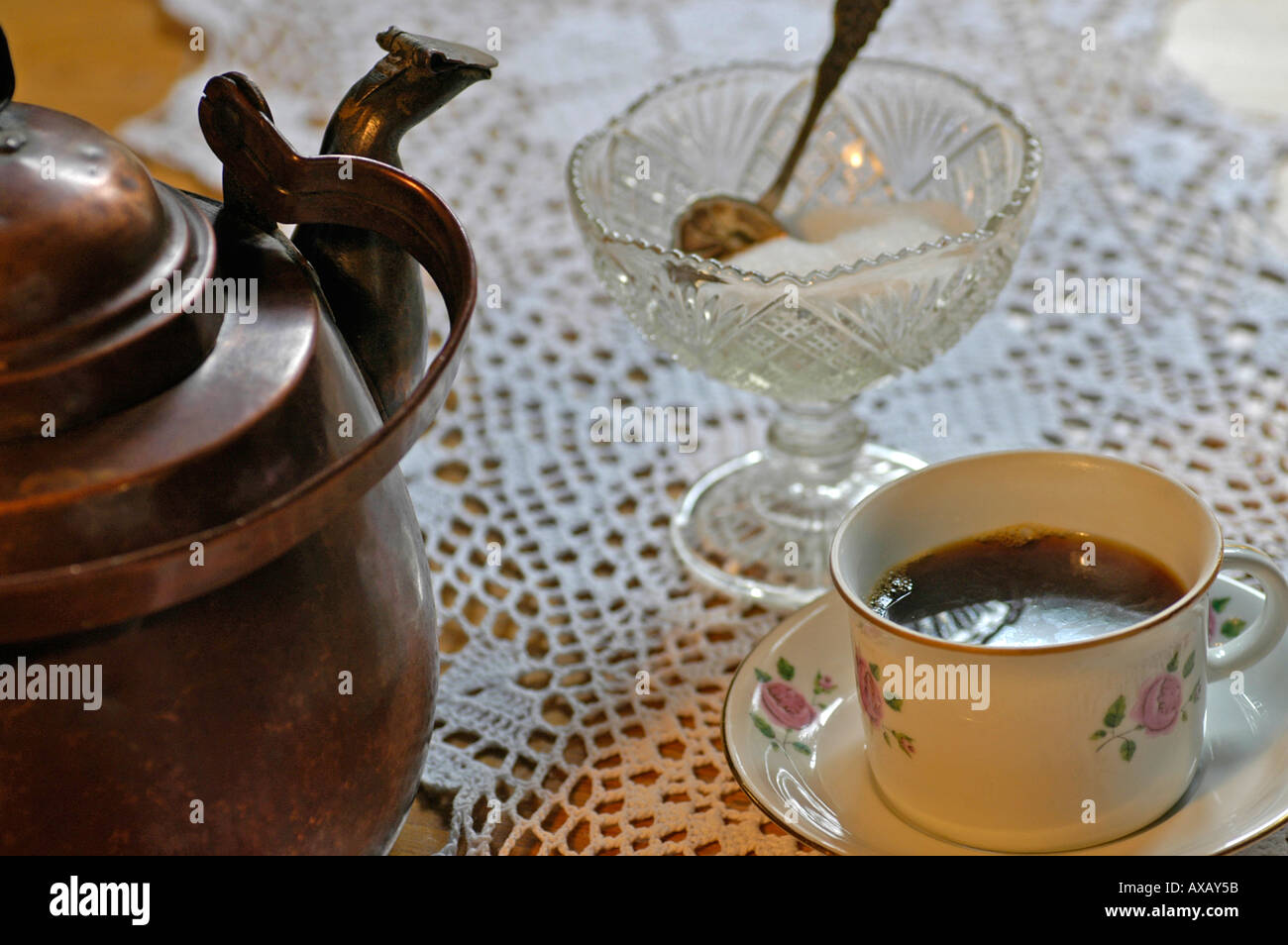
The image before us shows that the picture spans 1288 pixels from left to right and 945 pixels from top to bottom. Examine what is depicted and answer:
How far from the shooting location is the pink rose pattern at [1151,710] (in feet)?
1.35

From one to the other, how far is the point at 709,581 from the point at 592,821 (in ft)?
0.51

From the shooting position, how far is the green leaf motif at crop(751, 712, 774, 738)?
485 mm

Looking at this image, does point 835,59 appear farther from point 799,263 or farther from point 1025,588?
point 1025,588

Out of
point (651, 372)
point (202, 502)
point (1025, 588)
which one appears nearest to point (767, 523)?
point (651, 372)

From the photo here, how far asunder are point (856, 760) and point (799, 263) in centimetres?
24

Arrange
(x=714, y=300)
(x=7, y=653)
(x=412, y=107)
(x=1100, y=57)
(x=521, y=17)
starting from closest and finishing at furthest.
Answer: (x=7, y=653) → (x=412, y=107) → (x=714, y=300) → (x=1100, y=57) → (x=521, y=17)

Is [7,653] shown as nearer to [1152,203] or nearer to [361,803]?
[361,803]

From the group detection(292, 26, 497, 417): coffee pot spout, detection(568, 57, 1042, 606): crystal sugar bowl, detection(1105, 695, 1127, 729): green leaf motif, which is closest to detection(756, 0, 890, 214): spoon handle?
detection(568, 57, 1042, 606): crystal sugar bowl

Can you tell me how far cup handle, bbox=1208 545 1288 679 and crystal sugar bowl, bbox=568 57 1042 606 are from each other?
0.17m

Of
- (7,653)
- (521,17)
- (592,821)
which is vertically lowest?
(592,821)

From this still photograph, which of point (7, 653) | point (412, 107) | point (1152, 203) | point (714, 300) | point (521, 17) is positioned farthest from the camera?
point (521, 17)

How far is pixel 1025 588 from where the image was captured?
0.45m

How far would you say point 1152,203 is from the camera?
2.73ft
